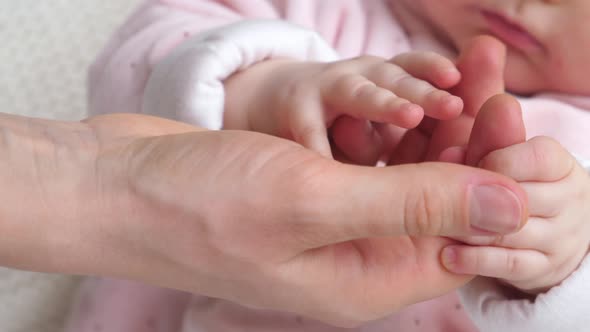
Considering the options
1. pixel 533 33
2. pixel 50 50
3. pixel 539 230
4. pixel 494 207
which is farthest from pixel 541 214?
pixel 50 50

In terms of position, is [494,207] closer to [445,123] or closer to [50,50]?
[445,123]

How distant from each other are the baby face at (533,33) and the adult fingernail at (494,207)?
1.08ft

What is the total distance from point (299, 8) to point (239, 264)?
1.38 ft

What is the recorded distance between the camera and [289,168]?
354 millimetres

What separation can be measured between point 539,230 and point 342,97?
0.58ft

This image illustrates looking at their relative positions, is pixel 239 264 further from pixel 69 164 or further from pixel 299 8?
pixel 299 8

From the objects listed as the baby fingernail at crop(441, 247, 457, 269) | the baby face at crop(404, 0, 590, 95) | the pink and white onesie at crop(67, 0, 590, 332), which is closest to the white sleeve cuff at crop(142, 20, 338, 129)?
the pink and white onesie at crop(67, 0, 590, 332)

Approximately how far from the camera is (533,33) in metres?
0.61

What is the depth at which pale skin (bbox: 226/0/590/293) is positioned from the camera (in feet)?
1.36

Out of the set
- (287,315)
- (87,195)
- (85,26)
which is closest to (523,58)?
(287,315)

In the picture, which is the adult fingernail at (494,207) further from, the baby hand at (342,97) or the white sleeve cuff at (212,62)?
the white sleeve cuff at (212,62)

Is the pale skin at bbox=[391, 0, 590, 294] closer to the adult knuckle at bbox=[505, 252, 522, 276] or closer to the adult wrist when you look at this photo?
the adult knuckle at bbox=[505, 252, 522, 276]

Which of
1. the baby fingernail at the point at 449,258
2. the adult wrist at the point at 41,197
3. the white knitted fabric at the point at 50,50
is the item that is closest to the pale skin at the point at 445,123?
the baby fingernail at the point at 449,258

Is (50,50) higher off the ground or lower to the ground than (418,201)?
Answer: lower
